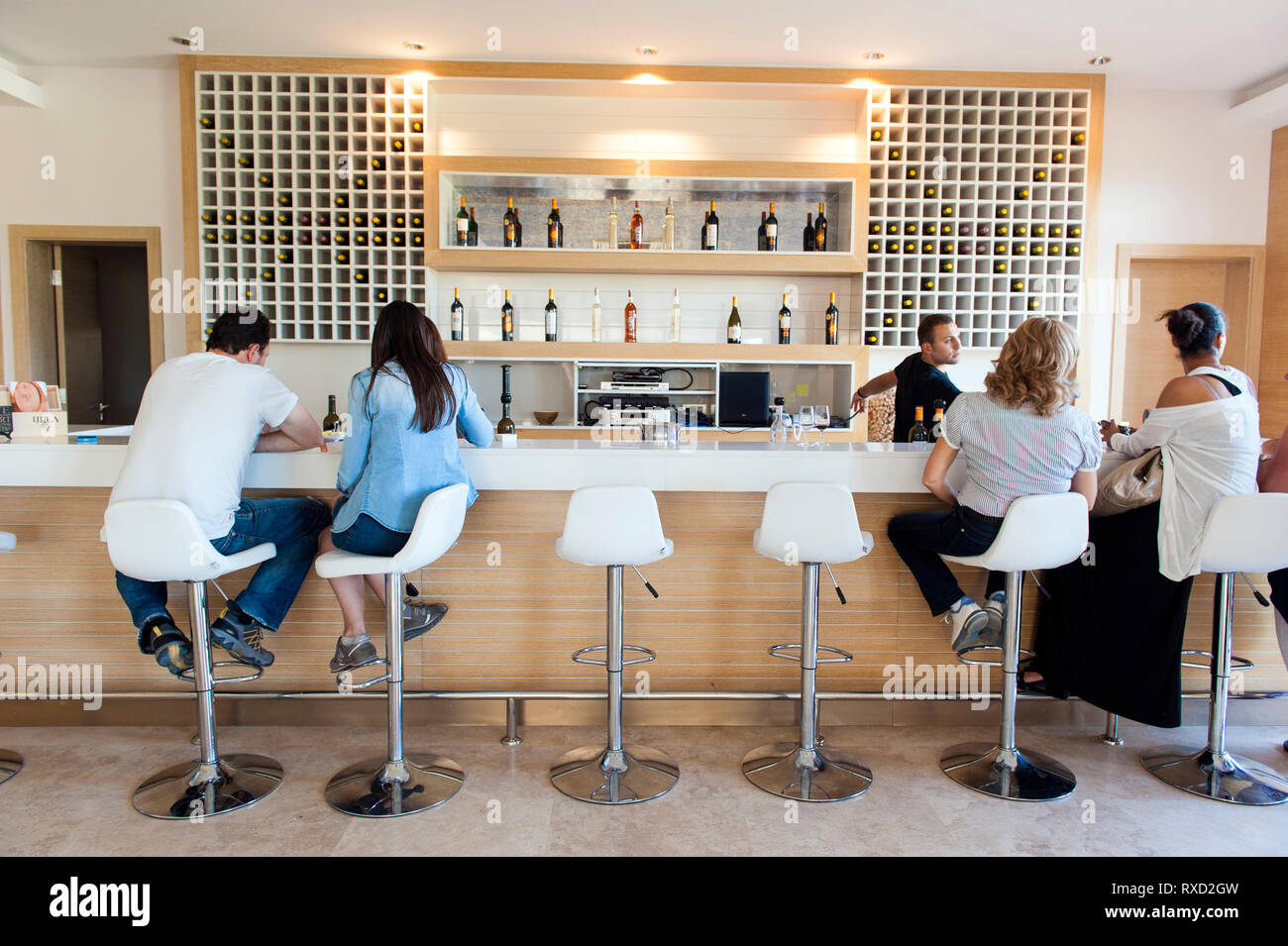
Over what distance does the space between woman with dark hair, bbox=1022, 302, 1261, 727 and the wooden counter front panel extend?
0.59ft

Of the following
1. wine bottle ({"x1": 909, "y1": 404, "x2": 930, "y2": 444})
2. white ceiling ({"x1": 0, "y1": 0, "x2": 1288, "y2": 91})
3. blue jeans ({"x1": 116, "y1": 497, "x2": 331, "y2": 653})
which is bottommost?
blue jeans ({"x1": 116, "y1": 497, "x2": 331, "y2": 653})

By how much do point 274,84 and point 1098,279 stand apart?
500cm

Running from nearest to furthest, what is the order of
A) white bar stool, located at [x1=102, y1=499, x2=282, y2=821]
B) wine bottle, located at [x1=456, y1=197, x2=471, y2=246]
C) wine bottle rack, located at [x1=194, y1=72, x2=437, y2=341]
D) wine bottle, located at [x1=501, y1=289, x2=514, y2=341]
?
white bar stool, located at [x1=102, y1=499, x2=282, y2=821] → wine bottle rack, located at [x1=194, y1=72, x2=437, y2=341] → wine bottle, located at [x1=456, y1=197, x2=471, y2=246] → wine bottle, located at [x1=501, y1=289, x2=514, y2=341]

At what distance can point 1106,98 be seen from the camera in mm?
5305

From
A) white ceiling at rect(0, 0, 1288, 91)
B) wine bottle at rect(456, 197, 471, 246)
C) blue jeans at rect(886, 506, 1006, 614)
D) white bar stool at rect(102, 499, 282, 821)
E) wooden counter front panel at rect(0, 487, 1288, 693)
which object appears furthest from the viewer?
wine bottle at rect(456, 197, 471, 246)

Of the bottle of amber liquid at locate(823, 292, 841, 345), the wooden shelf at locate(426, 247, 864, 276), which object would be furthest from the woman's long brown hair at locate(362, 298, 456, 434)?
the bottle of amber liquid at locate(823, 292, 841, 345)

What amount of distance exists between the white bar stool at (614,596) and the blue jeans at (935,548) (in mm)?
758

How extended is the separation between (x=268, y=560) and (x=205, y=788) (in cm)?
62

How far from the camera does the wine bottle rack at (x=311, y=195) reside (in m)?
4.89

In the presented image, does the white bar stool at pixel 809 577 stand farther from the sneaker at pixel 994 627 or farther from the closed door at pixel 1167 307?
the closed door at pixel 1167 307

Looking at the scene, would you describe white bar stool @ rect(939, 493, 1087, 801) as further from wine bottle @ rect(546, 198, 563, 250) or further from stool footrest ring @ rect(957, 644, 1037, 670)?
wine bottle @ rect(546, 198, 563, 250)

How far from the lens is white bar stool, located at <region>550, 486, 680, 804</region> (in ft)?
7.29
